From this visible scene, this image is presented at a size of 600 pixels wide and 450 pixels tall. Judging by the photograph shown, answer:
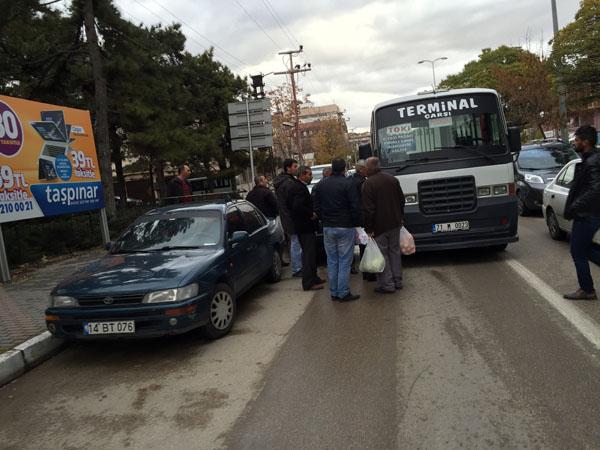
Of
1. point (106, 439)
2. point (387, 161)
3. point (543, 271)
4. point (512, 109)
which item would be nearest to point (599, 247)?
point (543, 271)

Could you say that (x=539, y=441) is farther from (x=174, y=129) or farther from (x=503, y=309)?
(x=174, y=129)

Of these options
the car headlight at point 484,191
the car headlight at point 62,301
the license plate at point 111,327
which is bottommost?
the license plate at point 111,327

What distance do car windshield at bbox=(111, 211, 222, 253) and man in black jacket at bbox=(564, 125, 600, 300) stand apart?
13.4 ft

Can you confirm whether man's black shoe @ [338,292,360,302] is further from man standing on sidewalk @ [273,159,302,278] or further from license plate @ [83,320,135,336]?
license plate @ [83,320,135,336]

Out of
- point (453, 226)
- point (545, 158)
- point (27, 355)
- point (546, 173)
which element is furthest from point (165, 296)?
point (545, 158)

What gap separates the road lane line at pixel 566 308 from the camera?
190 inches

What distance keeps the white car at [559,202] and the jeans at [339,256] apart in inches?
171

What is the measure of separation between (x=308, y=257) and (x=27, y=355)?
3807 millimetres

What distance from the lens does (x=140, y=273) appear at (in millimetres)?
5551

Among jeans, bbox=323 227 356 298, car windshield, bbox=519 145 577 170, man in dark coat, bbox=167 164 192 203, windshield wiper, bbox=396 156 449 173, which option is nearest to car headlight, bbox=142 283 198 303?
jeans, bbox=323 227 356 298

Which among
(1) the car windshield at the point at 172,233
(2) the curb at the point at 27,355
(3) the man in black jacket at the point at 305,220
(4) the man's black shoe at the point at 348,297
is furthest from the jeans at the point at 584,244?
(2) the curb at the point at 27,355

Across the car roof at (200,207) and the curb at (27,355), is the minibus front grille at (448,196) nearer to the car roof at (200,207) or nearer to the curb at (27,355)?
the car roof at (200,207)

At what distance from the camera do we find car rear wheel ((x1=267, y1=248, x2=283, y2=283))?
8.48m

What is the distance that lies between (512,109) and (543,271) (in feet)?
105
